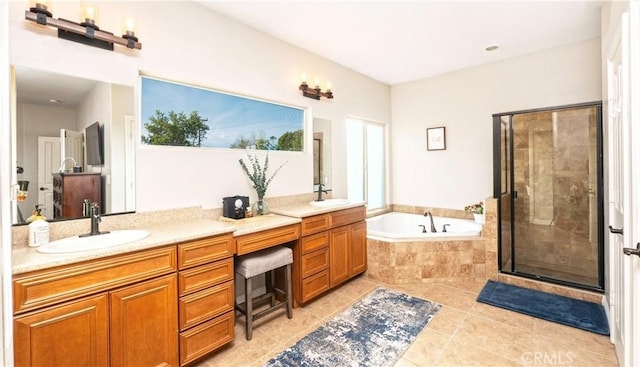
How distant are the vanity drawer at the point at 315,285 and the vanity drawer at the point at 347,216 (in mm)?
500

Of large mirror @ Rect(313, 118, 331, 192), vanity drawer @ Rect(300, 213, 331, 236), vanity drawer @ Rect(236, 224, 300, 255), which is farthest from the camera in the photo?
large mirror @ Rect(313, 118, 331, 192)

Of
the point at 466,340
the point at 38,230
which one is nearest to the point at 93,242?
the point at 38,230

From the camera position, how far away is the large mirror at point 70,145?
1.66 m

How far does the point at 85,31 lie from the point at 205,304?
189 centimetres

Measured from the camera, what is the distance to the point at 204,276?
6.14 feet

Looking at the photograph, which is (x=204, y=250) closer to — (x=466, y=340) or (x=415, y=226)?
(x=466, y=340)

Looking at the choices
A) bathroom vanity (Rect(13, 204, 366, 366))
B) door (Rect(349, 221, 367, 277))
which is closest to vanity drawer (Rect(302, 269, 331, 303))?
door (Rect(349, 221, 367, 277))

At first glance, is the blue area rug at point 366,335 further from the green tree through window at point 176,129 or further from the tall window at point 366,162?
the green tree through window at point 176,129

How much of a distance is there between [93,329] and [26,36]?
5.55ft

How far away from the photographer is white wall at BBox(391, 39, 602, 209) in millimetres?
3248

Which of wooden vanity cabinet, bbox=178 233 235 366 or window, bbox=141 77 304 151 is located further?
window, bbox=141 77 304 151

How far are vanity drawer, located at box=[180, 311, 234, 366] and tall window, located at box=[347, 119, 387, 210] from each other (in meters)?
2.41

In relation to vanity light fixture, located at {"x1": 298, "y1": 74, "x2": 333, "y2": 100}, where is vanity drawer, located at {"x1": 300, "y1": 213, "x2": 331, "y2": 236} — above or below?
below

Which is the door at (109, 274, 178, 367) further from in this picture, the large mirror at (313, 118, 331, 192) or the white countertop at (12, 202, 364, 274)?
the large mirror at (313, 118, 331, 192)
